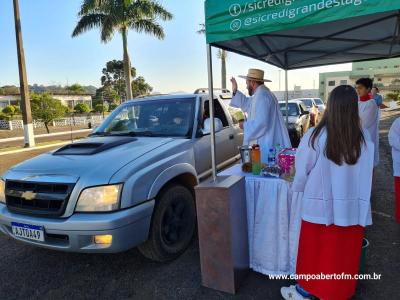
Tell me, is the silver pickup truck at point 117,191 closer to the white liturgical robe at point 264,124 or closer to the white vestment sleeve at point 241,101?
the white vestment sleeve at point 241,101

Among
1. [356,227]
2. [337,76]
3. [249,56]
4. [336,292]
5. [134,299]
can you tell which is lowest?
[134,299]


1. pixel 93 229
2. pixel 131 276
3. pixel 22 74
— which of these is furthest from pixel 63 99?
pixel 93 229

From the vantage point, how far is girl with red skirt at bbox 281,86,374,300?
2.26 meters

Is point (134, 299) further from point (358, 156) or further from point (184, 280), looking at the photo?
point (358, 156)

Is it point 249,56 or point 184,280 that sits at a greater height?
point 249,56

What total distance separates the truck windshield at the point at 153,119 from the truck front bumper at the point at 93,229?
1.34 meters

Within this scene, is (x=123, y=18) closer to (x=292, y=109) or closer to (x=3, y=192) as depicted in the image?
(x=292, y=109)

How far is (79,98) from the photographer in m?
62.4

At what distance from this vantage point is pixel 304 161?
2414 mm

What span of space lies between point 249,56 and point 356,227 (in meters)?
3.20

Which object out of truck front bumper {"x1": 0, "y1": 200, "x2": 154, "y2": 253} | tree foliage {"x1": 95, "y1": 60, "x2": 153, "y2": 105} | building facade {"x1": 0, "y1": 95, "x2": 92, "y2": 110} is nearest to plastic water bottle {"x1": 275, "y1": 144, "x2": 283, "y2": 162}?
truck front bumper {"x1": 0, "y1": 200, "x2": 154, "y2": 253}

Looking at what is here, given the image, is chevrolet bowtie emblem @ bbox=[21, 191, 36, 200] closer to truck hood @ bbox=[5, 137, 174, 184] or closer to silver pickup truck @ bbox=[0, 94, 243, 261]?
silver pickup truck @ bbox=[0, 94, 243, 261]

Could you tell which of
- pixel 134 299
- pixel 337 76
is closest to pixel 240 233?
pixel 134 299

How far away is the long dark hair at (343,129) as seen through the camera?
2.24 meters
